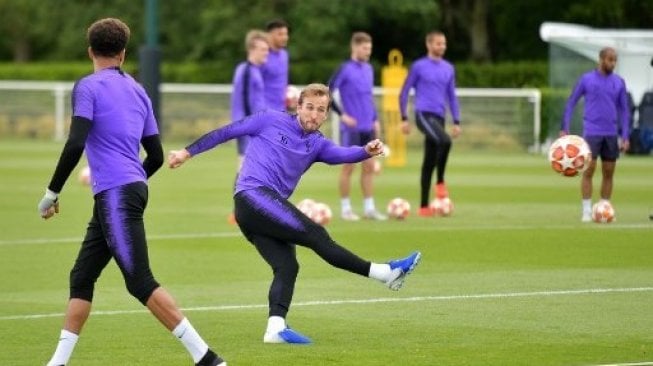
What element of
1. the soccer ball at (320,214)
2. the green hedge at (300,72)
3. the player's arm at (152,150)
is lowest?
the green hedge at (300,72)

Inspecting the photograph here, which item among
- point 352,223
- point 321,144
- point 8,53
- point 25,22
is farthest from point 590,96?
point 8,53

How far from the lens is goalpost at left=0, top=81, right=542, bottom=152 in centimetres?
4031

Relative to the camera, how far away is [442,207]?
21891 millimetres

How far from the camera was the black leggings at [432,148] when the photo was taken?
71.2 ft

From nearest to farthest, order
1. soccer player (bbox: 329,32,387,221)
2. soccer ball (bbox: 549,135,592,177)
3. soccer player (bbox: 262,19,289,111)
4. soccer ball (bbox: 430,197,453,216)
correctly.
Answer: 1. soccer ball (bbox: 549,135,592,177)
2. soccer player (bbox: 262,19,289,111)
3. soccer player (bbox: 329,32,387,221)
4. soccer ball (bbox: 430,197,453,216)

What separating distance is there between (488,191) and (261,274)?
11585mm

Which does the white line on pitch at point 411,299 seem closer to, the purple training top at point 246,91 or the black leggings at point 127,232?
the black leggings at point 127,232

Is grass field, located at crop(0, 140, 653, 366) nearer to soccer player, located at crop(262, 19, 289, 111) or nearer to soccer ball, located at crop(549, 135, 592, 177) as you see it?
soccer ball, located at crop(549, 135, 592, 177)

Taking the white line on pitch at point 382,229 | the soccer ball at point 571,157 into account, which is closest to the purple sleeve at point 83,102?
the white line on pitch at point 382,229

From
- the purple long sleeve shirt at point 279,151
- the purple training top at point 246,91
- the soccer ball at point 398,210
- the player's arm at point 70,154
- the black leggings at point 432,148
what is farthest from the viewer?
the black leggings at point 432,148

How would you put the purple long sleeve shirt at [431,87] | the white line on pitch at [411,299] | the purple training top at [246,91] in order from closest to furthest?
the white line on pitch at [411,299] → the purple training top at [246,91] → the purple long sleeve shirt at [431,87]

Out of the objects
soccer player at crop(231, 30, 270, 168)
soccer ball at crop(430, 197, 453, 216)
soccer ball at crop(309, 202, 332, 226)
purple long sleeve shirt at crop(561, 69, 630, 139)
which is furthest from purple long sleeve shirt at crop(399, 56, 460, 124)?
soccer player at crop(231, 30, 270, 168)

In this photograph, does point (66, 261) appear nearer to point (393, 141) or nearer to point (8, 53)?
point (393, 141)

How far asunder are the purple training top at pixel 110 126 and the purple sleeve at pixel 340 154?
189 centimetres
